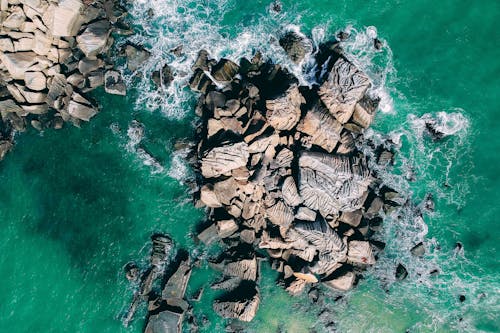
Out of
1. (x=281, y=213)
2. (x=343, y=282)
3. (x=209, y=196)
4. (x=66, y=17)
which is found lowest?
(x=343, y=282)

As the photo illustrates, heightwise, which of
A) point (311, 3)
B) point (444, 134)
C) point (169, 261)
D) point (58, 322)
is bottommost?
point (58, 322)

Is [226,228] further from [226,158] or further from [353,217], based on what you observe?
[353,217]

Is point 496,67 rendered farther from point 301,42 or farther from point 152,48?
point 152,48

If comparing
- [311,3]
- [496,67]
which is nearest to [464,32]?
[496,67]

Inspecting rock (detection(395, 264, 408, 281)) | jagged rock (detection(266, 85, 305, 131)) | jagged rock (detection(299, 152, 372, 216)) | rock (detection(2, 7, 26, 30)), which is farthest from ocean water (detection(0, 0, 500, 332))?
rock (detection(2, 7, 26, 30))

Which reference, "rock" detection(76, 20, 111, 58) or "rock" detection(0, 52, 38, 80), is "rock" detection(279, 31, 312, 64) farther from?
"rock" detection(0, 52, 38, 80)

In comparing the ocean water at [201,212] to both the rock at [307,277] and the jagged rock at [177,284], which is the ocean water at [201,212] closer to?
the jagged rock at [177,284]

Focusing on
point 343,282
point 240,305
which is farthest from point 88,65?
point 343,282
